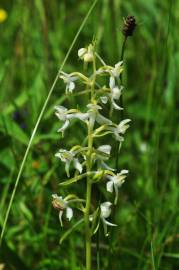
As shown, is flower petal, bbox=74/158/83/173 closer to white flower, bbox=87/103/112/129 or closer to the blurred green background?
white flower, bbox=87/103/112/129

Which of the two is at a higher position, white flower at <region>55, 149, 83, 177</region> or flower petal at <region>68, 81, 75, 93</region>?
flower petal at <region>68, 81, 75, 93</region>

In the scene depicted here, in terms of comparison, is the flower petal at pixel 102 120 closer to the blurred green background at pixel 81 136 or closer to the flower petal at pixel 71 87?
the flower petal at pixel 71 87

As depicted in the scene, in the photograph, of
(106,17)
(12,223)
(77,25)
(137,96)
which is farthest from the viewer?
(77,25)

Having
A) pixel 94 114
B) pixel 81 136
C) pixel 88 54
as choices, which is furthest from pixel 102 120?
pixel 81 136

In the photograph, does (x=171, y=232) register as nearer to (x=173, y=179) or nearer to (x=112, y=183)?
(x=173, y=179)

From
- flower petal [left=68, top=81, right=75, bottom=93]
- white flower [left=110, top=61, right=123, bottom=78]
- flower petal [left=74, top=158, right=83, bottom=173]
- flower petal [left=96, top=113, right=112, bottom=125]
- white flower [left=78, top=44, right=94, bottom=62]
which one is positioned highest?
white flower [left=78, top=44, right=94, bottom=62]

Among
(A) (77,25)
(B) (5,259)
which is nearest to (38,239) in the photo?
(B) (5,259)

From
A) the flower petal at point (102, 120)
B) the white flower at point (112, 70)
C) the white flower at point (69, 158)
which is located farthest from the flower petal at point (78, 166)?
the white flower at point (112, 70)

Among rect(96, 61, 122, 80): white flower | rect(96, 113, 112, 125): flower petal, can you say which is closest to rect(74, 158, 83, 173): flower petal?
rect(96, 113, 112, 125): flower petal
